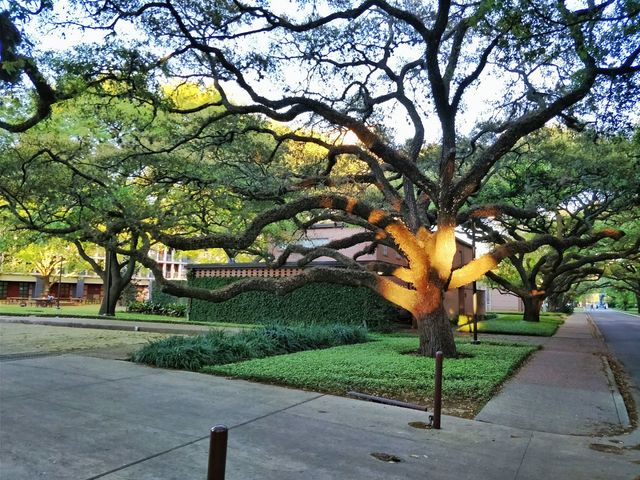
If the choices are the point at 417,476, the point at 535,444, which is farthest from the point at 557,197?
the point at 417,476

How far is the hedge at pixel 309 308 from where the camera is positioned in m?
21.5

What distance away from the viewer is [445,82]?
12.8 meters

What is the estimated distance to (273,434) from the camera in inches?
225

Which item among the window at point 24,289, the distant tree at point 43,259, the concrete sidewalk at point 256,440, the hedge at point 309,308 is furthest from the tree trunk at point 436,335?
the window at point 24,289

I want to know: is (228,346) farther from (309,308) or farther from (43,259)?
(43,259)

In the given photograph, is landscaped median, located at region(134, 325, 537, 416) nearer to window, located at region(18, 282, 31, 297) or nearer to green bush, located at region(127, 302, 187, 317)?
green bush, located at region(127, 302, 187, 317)

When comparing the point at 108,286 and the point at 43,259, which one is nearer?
the point at 108,286

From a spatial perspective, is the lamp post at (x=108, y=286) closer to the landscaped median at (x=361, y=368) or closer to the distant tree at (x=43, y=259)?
the distant tree at (x=43, y=259)

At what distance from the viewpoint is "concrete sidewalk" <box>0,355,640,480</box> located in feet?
15.1

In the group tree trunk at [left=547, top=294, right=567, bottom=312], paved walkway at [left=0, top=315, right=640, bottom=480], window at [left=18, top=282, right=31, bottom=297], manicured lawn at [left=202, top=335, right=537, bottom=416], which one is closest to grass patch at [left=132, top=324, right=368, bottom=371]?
manicured lawn at [left=202, top=335, right=537, bottom=416]

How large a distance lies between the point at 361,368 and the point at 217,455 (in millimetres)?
7799

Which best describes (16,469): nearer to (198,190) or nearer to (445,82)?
(445,82)

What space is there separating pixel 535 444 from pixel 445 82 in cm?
948

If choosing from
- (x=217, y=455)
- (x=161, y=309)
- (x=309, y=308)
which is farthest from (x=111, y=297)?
(x=217, y=455)
